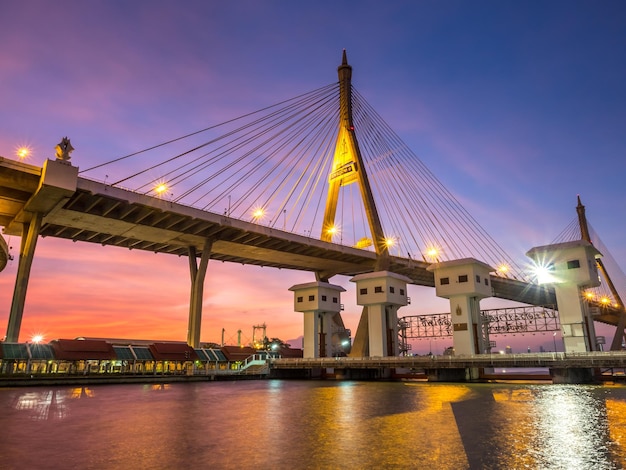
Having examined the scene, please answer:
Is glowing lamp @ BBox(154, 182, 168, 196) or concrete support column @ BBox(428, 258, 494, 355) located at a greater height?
glowing lamp @ BBox(154, 182, 168, 196)

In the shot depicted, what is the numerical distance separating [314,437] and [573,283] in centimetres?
3524

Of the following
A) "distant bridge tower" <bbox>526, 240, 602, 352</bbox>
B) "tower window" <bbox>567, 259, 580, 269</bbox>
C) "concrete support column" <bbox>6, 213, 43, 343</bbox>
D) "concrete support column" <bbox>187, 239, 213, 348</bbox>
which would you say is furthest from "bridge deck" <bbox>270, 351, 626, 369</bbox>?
"concrete support column" <bbox>6, 213, 43, 343</bbox>

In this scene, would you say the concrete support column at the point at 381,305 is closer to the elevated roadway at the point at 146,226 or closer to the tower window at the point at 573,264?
the elevated roadway at the point at 146,226

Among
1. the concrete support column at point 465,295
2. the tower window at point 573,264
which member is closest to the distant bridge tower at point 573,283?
the tower window at point 573,264

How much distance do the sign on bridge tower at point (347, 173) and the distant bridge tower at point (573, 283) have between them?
22.8m

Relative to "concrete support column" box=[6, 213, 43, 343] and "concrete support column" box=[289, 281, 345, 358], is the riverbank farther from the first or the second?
"concrete support column" box=[289, 281, 345, 358]

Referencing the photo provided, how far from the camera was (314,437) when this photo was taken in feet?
38.4

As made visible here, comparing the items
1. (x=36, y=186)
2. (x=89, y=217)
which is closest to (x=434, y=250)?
(x=89, y=217)

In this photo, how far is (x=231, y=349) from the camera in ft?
188

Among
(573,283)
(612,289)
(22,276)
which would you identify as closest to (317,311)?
(573,283)

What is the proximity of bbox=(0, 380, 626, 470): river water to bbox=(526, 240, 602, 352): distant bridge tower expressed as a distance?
69.0 feet

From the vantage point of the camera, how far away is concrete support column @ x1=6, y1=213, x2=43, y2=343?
35688mm

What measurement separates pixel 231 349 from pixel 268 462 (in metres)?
50.3

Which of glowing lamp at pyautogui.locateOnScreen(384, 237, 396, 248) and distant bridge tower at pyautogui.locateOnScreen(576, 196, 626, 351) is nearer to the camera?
glowing lamp at pyautogui.locateOnScreen(384, 237, 396, 248)
